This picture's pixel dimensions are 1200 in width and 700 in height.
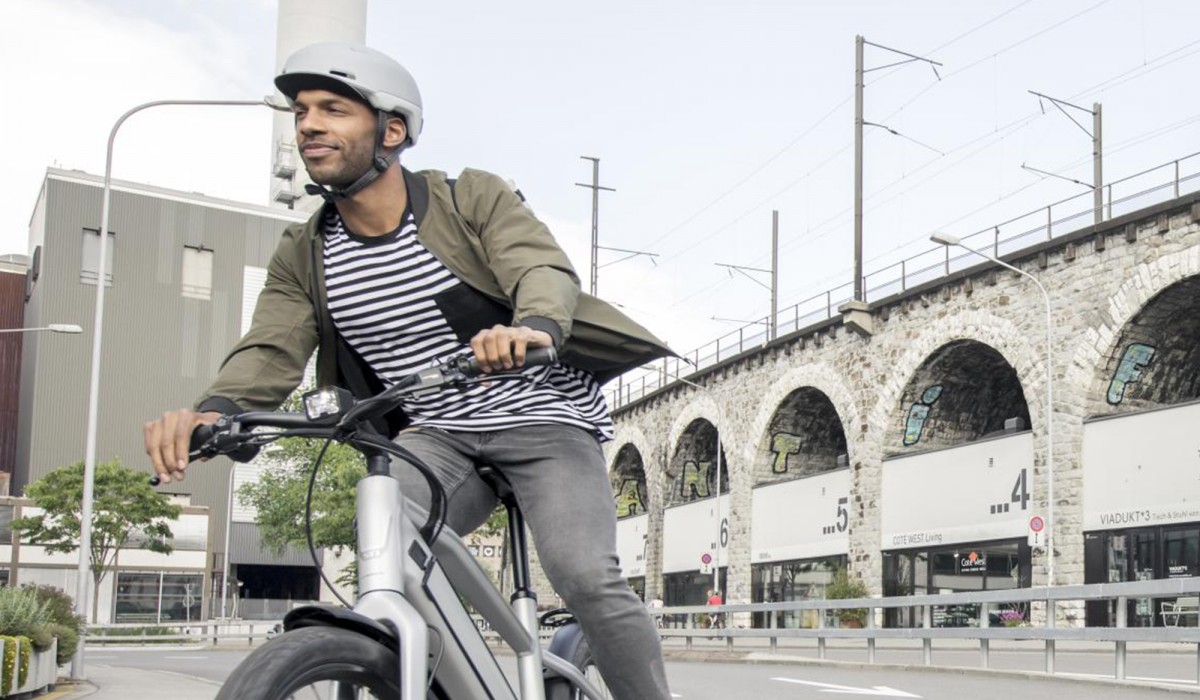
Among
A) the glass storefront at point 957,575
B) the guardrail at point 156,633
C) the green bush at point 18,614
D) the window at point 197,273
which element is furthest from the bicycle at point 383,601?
the window at point 197,273

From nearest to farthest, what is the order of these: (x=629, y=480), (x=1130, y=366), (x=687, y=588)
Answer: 1. (x=1130, y=366)
2. (x=687, y=588)
3. (x=629, y=480)

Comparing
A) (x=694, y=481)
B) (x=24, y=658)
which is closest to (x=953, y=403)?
(x=694, y=481)

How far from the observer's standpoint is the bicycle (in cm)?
278

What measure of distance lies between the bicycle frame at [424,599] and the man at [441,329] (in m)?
0.21

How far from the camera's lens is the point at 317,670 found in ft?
9.11

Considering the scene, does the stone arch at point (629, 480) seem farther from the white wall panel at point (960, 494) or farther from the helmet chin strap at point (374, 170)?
the helmet chin strap at point (374, 170)

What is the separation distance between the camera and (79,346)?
70.2 meters

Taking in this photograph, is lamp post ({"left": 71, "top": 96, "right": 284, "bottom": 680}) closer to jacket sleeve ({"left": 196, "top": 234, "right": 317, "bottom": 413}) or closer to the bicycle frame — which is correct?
jacket sleeve ({"left": 196, "top": 234, "right": 317, "bottom": 413})

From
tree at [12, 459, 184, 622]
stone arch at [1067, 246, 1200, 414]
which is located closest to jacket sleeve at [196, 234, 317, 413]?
stone arch at [1067, 246, 1200, 414]

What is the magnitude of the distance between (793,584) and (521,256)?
39444mm

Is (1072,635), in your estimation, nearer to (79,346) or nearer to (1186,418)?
(1186,418)

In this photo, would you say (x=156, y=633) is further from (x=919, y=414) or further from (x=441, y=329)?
(x=441, y=329)

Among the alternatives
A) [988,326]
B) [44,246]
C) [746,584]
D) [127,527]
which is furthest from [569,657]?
[44,246]

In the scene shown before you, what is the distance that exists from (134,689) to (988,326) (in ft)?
75.2
